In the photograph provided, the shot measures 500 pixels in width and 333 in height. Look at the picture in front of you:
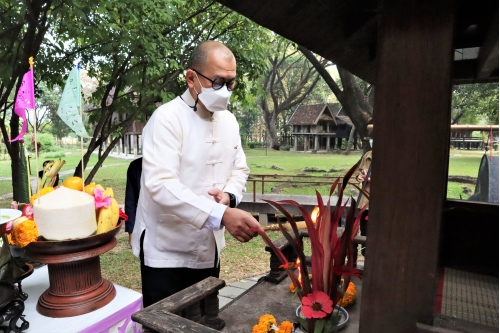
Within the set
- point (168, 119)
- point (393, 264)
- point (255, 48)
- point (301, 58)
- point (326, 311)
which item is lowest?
point (326, 311)

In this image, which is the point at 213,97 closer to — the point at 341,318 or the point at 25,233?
the point at 25,233

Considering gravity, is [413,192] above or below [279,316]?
above

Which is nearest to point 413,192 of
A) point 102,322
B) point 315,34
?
point 315,34

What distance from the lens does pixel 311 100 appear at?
3809 centimetres

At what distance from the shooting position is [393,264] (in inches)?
45.1

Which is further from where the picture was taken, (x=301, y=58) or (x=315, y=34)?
(x=301, y=58)

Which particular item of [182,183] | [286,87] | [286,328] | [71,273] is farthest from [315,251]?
[286,87]

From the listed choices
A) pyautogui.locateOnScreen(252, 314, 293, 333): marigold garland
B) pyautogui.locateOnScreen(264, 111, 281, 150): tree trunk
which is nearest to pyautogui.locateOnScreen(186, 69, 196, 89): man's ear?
pyautogui.locateOnScreen(252, 314, 293, 333): marigold garland

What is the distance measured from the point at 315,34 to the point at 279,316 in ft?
4.57

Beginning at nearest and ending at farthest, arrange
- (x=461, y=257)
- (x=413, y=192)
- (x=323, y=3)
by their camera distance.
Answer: (x=413, y=192) < (x=323, y=3) < (x=461, y=257)

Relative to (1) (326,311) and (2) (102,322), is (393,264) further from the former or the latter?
(2) (102,322)

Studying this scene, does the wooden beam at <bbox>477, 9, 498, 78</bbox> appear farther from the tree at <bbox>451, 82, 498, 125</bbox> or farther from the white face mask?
the tree at <bbox>451, 82, 498, 125</bbox>

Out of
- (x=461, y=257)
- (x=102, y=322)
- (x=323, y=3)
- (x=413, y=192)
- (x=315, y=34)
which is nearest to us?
(x=413, y=192)

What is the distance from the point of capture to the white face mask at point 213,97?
2035 millimetres
